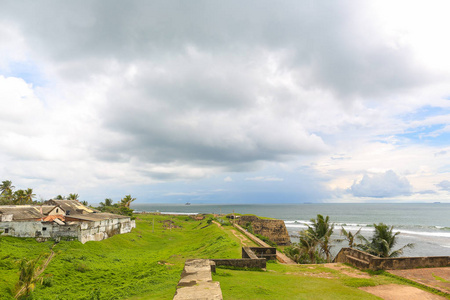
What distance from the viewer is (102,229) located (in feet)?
127

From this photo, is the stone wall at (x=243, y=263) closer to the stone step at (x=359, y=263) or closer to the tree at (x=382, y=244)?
the stone step at (x=359, y=263)

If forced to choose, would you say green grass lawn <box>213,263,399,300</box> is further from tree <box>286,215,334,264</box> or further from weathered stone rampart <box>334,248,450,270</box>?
tree <box>286,215,334,264</box>

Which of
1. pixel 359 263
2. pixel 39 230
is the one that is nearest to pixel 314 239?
pixel 359 263

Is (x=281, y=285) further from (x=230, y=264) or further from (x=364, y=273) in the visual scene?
(x=364, y=273)

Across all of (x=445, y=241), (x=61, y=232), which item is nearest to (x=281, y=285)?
(x=61, y=232)

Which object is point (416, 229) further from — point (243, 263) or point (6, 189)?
point (6, 189)


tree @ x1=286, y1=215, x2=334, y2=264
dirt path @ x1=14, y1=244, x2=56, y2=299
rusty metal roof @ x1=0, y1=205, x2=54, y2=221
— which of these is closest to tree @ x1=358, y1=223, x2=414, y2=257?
tree @ x1=286, y1=215, x2=334, y2=264

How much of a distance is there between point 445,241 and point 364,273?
6781 cm

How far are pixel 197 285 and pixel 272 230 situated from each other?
51908 millimetres

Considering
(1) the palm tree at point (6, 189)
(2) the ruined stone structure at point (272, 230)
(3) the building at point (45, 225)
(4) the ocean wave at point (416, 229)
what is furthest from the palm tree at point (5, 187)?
(4) the ocean wave at point (416, 229)

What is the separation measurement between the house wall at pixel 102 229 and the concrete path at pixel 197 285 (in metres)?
27.6

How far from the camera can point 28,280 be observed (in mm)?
15398

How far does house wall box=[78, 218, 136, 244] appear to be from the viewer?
108 feet

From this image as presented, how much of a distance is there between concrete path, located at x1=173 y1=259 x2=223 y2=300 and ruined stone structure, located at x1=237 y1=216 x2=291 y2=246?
157ft
